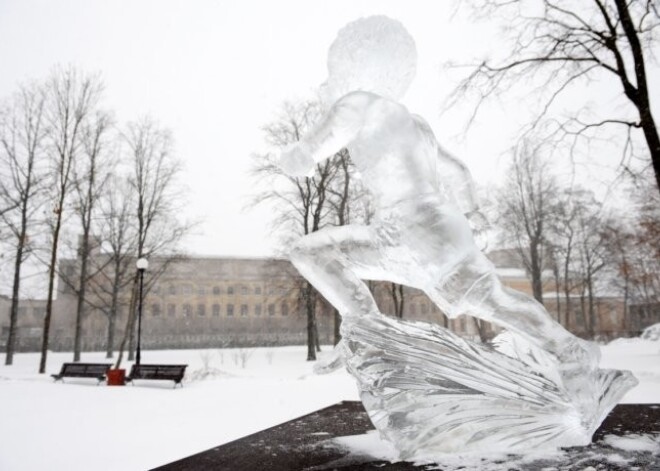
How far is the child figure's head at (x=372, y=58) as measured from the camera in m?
2.80

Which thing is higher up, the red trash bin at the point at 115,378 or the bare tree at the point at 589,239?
the bare tree at the point at 589,239

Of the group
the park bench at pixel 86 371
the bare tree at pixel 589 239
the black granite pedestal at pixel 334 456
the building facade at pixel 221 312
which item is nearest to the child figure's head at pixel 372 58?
the black granite pedestal at pixel 334 456

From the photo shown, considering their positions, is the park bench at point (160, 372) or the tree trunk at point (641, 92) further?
the park bench at point (160, 372)

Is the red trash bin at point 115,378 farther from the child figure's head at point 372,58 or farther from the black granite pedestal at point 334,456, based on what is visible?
the child figure's head at point 372,58

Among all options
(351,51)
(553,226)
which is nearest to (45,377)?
(351,51)

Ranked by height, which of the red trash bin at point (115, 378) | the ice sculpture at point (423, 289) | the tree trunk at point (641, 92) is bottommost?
the red trash bin at point (115, 378)

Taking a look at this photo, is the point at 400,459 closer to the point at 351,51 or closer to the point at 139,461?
the point at 351,51

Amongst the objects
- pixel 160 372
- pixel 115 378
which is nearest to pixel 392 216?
pixel 160 372

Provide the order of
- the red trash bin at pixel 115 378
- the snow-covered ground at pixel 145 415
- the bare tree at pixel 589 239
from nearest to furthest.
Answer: the snow-covered ground at pixel 145 415 → the red trash bin at pixel 115 378 → the bare tree at pixel 589 239

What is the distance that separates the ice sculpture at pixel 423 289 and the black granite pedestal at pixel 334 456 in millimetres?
225

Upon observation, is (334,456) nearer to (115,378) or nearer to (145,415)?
(145,415)

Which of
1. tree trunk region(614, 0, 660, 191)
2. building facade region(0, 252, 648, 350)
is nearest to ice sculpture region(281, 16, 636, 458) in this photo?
tree trunk region(614, 0, 660, 191)

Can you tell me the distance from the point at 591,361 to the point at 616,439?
65cm

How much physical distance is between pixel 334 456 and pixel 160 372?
11.4 m
